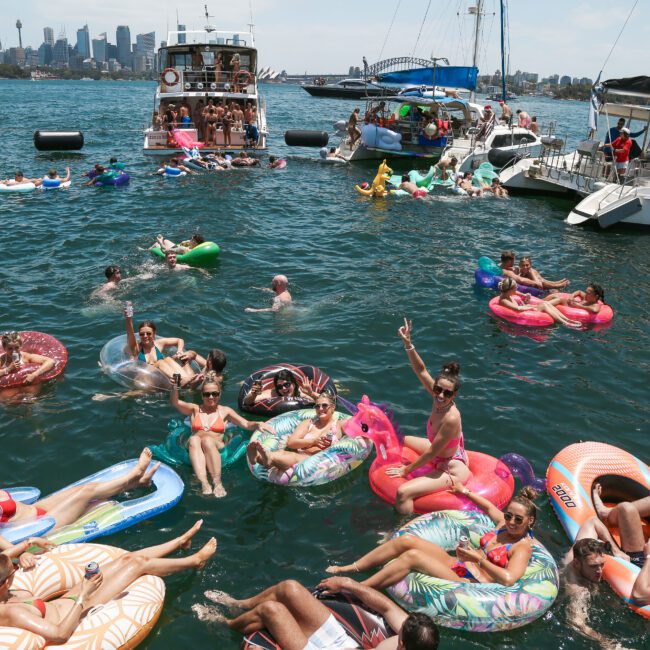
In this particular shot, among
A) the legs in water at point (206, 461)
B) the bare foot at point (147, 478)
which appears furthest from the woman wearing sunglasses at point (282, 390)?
the bare foot at point (147, 478)

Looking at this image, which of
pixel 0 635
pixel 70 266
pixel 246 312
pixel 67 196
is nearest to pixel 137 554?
pixel 0 635

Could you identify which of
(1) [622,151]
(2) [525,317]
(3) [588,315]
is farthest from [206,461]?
(1) [622,151]

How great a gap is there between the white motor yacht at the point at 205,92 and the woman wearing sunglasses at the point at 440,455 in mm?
23448

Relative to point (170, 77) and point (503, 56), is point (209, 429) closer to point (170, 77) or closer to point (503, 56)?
point (170, 77)

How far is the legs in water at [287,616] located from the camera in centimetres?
522

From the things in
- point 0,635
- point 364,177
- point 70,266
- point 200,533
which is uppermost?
point 364,177

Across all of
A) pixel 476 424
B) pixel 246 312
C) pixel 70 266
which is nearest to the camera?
pixel 476 424

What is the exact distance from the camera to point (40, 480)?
7984 mm

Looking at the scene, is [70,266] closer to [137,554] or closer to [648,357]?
[137,554]

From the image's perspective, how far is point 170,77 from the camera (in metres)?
29.1

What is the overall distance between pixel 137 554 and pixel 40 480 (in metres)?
2.50

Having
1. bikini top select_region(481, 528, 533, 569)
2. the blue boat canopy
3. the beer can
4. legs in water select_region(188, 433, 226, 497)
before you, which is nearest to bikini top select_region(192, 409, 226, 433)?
legs in water select_region(188, 433, 226, 497)

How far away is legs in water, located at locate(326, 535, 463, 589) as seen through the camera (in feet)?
19.6

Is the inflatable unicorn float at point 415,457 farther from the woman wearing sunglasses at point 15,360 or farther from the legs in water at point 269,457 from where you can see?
the woman wearing sunglasses at point 15,360
